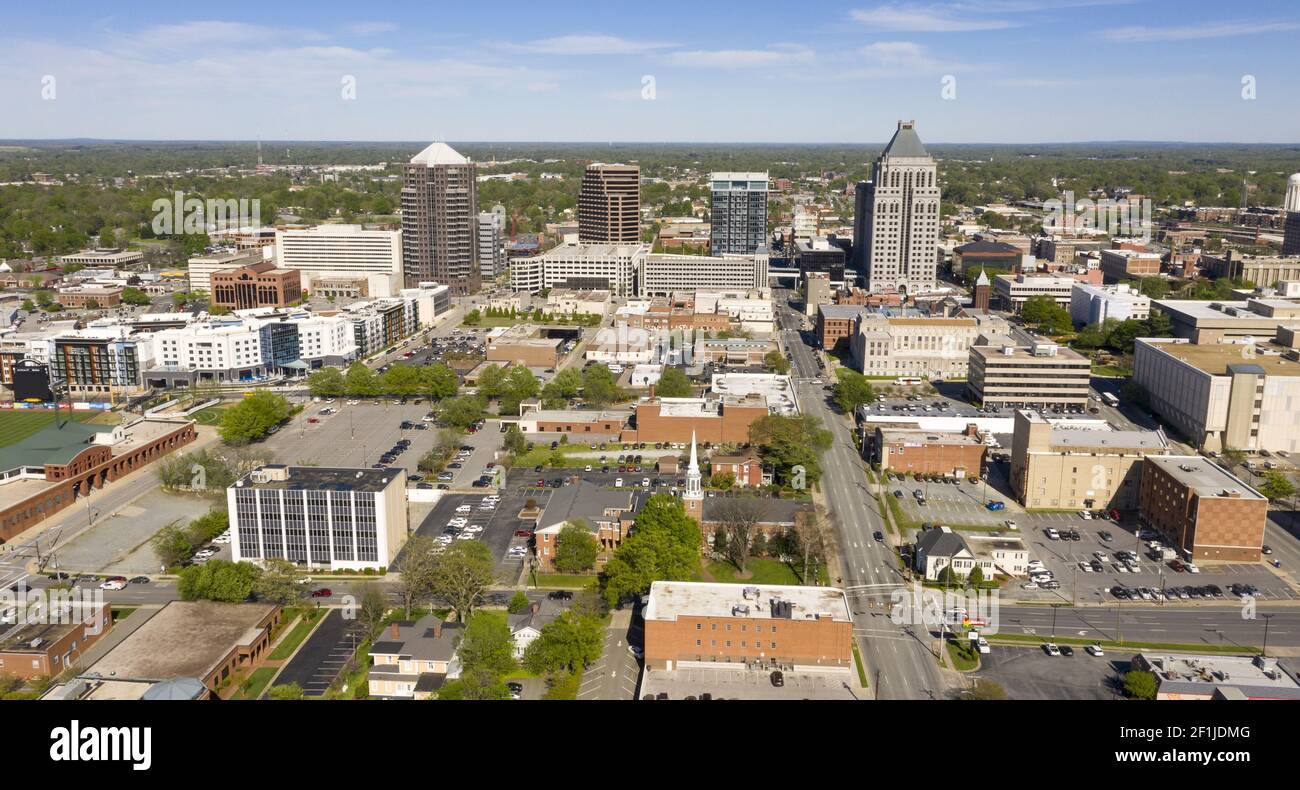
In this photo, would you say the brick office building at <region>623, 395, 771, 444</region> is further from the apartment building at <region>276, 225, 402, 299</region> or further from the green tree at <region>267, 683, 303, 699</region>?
the apartment building at <region>276, 225, 402, 299</region>

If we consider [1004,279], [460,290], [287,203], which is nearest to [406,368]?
[460,290]

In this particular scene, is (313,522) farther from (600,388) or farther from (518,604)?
(600,388)

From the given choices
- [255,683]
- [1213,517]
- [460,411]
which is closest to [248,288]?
[460,411]

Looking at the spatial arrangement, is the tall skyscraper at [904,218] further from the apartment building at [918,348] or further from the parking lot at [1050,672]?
the parking lot at [1050,672]

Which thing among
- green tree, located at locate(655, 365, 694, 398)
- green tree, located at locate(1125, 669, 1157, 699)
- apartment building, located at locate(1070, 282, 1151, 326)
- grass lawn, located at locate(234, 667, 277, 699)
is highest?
apartment building, located at locate(1070, 282, 1151, 326)

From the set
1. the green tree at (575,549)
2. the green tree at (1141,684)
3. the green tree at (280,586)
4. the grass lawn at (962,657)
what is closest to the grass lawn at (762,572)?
the green tree at (575,549)

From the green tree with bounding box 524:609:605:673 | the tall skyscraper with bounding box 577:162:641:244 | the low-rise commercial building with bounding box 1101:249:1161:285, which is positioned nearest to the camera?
the green tree with bounding box 524:609:605:673

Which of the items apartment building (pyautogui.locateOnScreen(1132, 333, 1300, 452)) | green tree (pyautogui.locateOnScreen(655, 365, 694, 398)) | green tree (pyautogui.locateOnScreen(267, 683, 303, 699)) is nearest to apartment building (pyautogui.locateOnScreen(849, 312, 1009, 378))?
green tree (pyautogui.locateOnScreen(655, 365, 694, 398))
